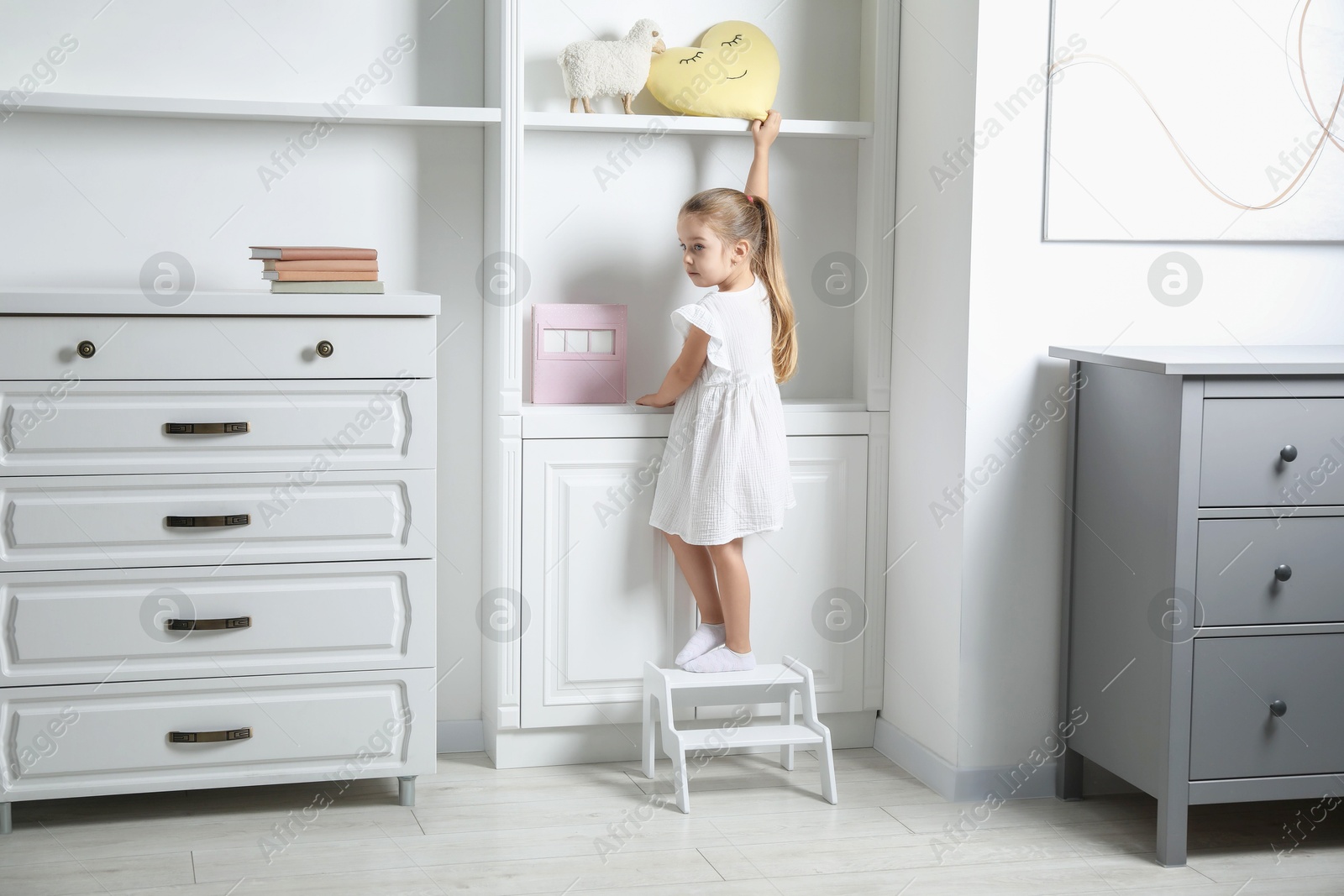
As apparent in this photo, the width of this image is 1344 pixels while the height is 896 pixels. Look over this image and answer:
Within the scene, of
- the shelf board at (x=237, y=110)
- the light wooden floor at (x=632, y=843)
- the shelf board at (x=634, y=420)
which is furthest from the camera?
the shelf board at (x=634, y=420)

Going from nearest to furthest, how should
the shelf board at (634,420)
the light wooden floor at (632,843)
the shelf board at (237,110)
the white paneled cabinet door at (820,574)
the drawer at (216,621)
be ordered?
the light wooden floor at (632,843) → the drawer at (216,621) → the shelf board at (237,110) → the shelf board at (634,420) → the white paneled cabinet door at (820,574)

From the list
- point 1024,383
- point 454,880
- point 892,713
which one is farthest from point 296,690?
point 1024,383

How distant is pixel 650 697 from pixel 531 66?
1402 millimetres

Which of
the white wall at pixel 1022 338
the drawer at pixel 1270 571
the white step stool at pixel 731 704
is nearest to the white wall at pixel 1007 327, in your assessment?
the white wall at pixel 1022 338

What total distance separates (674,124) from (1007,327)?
0.81 metres

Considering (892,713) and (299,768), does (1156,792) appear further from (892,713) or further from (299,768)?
(299,768)

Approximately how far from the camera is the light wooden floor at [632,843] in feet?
6.59

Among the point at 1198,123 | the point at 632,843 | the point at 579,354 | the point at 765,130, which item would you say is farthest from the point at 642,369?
the point at 1198,123

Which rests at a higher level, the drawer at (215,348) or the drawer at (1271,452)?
the drawer at (215,348)

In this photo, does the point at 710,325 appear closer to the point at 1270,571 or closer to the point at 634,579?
the point at 634,579

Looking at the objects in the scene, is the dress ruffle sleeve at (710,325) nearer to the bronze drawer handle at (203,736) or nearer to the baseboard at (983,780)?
the baseboard at (983,780)

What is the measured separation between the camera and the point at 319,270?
2227 millimetres

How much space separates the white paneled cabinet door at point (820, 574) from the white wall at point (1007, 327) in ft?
0.54

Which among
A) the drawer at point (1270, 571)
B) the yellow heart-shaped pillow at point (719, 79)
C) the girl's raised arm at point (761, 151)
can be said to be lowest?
the drawer at point (1270, 571)
